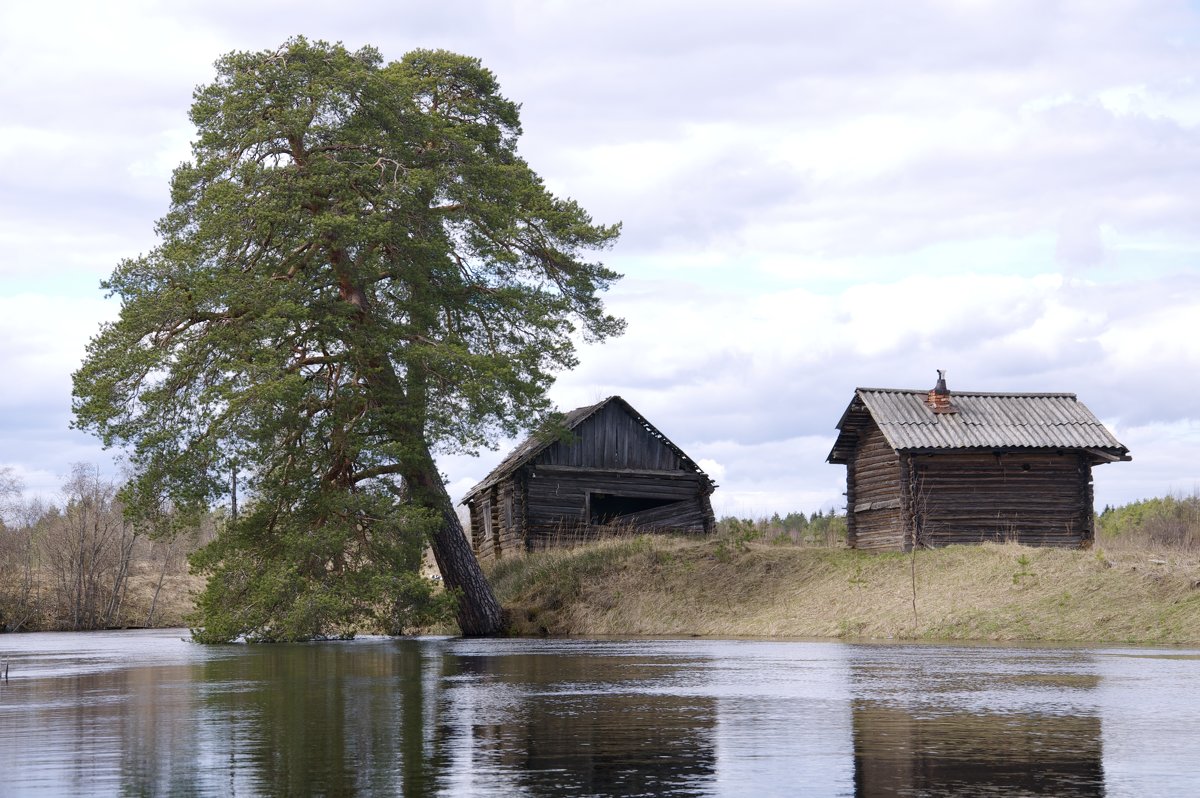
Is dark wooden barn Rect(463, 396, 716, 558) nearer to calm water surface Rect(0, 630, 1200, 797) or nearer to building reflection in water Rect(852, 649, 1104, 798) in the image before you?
calm water surface Rect(0, 630, 1200, 797)

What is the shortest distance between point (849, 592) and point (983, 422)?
1001cm

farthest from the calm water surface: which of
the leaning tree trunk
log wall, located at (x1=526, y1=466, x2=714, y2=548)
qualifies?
log wall, located at (x1=526, y1=466, x2=714, y2=548)

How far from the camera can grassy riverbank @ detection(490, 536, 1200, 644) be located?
104ft

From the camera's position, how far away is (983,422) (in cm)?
4547

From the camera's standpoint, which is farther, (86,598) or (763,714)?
(86,598)

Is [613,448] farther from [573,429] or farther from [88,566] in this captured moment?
[88,566]

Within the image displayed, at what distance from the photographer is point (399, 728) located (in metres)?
14.0

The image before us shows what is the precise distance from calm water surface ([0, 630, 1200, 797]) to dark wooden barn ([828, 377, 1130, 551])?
1858 cm

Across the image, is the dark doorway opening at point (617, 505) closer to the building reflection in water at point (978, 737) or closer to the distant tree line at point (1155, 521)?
the distant tree line at point (1155, 521)

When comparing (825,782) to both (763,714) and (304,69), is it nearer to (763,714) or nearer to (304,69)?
(763,714)

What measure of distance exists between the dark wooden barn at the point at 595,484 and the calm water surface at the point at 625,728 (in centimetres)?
2556

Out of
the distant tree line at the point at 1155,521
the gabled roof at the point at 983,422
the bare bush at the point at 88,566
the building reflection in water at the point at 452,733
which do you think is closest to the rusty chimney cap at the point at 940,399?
the gabled roof at the point at 983,422

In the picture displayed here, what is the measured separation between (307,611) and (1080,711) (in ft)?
73.1

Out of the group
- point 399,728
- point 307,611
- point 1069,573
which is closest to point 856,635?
point 1069,573
